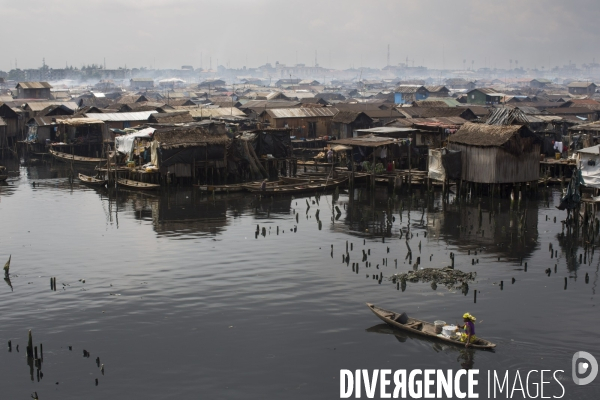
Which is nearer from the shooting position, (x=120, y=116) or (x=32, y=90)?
(x=120, y=116)

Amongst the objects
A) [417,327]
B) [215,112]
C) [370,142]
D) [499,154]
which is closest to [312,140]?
[215,112]

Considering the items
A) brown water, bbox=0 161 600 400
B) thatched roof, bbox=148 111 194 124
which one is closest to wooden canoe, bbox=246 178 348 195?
brown water, bbox=0 161 600 400

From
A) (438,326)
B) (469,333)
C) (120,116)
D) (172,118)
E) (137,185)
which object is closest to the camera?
(469,333)

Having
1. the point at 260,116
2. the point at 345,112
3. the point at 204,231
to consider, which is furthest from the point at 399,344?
the point at 260,116

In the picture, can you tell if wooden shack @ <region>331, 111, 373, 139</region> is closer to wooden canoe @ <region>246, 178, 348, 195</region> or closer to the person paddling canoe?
wooden canoe @ <region>246, 178, 348, 195</region>

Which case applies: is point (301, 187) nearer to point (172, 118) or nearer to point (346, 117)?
point (346, 117)

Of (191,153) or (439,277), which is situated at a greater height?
(191,153)

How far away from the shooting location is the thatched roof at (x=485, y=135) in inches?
1486

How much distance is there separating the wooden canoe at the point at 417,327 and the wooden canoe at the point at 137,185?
2561 centimetres

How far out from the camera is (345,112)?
202ft

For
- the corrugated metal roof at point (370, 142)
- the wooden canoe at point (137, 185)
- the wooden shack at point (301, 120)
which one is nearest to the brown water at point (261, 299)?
the wooden canoe at point (137, 185)

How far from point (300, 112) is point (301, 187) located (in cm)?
2329

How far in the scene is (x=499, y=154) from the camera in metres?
37.9

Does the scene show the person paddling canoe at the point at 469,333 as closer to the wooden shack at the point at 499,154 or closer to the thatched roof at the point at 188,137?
the wooden shack at the point at 499,154
